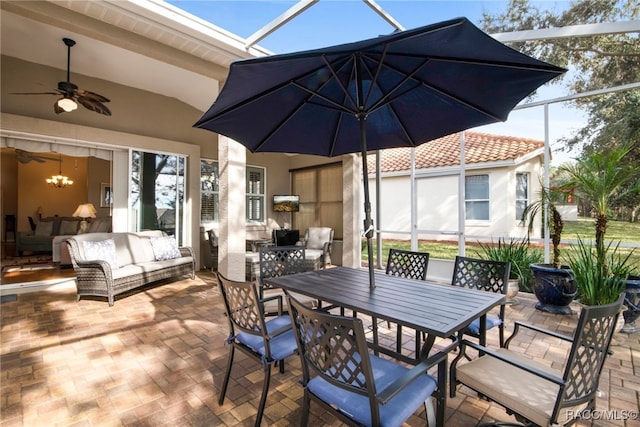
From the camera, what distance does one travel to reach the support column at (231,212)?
164 inches

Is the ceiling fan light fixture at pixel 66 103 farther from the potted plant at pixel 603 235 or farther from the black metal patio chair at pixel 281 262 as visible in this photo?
the potted plant at pixel 603 235

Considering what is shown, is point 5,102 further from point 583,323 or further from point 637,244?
point 637,244

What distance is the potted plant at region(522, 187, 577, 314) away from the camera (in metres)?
3.85

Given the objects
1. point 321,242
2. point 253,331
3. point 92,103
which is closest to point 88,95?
point 92,103

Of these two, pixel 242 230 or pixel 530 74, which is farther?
pixel 242 230

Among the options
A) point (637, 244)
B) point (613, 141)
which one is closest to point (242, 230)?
point (637, 244)

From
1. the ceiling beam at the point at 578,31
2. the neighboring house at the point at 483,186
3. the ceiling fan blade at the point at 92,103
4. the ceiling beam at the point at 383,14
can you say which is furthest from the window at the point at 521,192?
the ceiling fan blade at the point at 92,103

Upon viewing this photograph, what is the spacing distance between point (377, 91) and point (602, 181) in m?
3.25

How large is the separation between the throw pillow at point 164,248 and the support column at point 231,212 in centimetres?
190

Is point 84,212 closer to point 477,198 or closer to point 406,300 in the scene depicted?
point 406,300

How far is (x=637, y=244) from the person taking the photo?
399 cm

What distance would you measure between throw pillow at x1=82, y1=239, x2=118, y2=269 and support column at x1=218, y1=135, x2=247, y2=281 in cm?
196

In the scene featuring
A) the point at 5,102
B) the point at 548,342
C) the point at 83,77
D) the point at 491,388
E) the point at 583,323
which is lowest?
the point at 548,342

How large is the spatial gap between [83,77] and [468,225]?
856 cm
